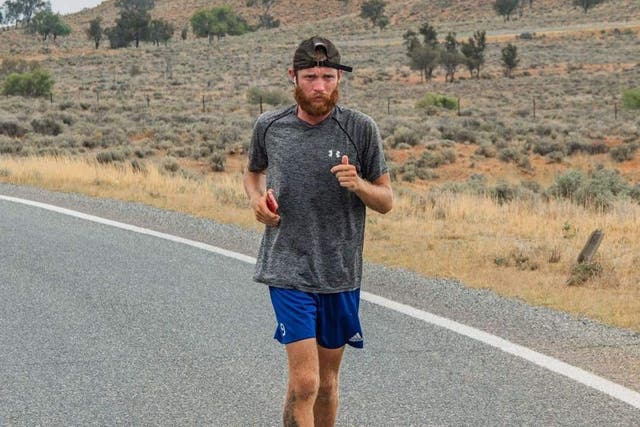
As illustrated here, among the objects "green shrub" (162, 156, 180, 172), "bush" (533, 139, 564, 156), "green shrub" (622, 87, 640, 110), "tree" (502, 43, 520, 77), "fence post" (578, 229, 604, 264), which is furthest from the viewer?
"tree" (502, 43, 520, 77)

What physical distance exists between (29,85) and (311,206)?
175 ft

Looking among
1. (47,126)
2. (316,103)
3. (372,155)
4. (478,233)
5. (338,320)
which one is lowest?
(47,126)

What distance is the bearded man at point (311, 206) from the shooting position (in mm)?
3957

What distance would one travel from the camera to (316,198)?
3.99 m

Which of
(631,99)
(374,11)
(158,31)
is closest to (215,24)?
(158,31)

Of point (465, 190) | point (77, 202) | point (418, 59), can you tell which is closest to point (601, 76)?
point (418, 59)

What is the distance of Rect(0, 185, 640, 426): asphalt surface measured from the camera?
544cm

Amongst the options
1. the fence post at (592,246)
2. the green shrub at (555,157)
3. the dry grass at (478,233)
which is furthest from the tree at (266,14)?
the fence post at (592,246)

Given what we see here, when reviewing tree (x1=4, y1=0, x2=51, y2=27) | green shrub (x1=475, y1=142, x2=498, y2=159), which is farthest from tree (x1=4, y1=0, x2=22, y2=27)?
green shrub (x1=475, y1=142, x2=498, y2=159)

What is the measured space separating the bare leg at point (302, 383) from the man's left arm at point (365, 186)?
598 mm

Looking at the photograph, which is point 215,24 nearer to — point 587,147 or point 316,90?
point 587,147

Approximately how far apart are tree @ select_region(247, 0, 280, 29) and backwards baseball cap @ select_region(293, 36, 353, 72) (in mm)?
142250

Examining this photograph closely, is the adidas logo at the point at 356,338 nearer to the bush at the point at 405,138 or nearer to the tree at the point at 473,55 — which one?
the bush at the point at 405,138

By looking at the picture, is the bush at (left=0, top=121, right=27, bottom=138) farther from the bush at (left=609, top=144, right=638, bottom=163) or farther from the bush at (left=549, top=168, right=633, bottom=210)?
the bush at (left=549, top=168, right=633, bottom=210)
